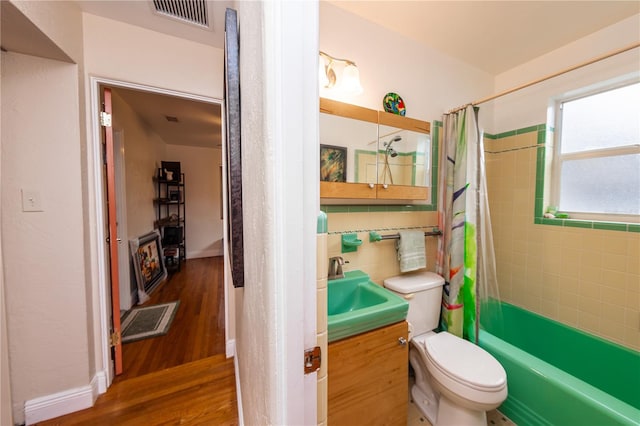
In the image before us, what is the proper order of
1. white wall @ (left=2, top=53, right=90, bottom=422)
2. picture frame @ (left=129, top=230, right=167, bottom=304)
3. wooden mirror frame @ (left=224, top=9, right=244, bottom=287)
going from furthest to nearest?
picture frame @ (left=129, top=230, right=167, bottom=304) → white wall @ (left=2, top=53, right=90, bottom=422) → wooden mirror frame @ (left=224, top=9, right=244, bottom=287)

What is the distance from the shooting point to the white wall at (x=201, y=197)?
4.51 metres

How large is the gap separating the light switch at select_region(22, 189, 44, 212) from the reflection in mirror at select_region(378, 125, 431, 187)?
191 centimetres

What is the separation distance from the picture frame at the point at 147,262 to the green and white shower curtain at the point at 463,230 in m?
3.15

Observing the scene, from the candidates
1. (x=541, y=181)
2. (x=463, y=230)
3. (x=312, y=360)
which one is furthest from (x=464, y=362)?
(x=541, y=181)

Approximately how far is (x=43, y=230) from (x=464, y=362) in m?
2.36

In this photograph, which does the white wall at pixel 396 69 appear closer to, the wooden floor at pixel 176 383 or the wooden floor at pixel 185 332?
the wooden floor at pixel 176 383

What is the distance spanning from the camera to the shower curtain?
1.54 m

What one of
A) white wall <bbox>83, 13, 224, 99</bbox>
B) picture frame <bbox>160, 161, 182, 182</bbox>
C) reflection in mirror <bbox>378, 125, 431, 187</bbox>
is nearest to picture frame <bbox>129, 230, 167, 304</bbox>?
picture frame <bbox>160, 161, 182, 182</bbox>

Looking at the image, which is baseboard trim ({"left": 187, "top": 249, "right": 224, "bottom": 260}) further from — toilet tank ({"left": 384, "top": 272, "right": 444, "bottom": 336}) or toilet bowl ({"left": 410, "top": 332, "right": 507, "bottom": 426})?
toilet bowl ({"left": 410, "top": 332, "right": 507, "bottom": 426})

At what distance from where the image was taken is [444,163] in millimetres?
1747

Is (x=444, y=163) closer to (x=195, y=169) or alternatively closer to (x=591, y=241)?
(x=591, y=241)

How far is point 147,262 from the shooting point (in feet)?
9.80

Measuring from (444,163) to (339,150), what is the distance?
36.3 inches

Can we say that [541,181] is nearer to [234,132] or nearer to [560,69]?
[560,69]
